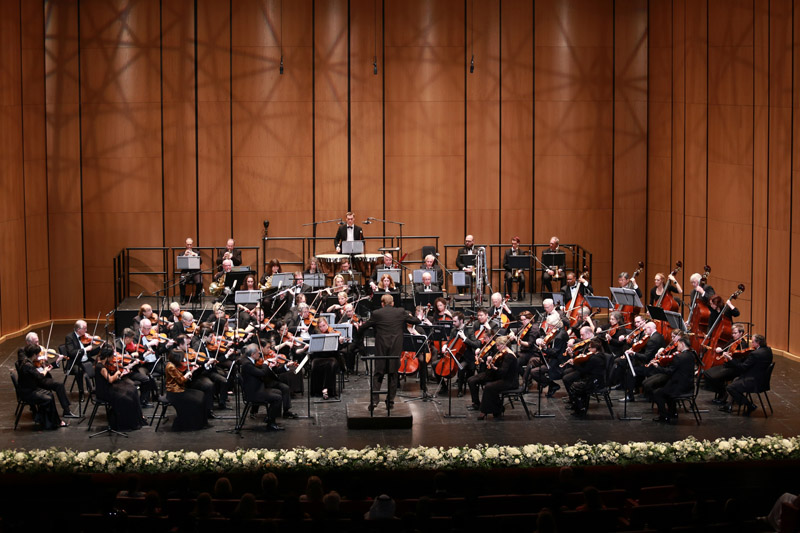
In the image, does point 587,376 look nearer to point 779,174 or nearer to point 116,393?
point 779,174

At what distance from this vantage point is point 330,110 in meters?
18.7

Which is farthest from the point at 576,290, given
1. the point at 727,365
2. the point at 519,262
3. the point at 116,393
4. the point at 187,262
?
the point at 116,393

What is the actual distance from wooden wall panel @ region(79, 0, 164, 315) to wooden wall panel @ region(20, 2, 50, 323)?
2.21 feet

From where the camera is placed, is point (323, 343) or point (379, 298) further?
point (379, 298)

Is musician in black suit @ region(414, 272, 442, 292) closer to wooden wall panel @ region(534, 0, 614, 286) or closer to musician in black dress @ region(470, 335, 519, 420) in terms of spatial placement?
wooden wall panel @ region(534, 0, 614, 286)

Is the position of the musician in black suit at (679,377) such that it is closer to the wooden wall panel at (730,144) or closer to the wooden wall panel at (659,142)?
the wooden wall panel at (730,144)

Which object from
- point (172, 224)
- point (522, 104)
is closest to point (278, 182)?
point (172, 224)

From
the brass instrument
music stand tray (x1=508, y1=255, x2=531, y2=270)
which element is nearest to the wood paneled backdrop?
music stand tray (x1=508, y1=255, x2=531, y2=270)

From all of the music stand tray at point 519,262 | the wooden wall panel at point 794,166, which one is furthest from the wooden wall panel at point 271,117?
the wooden wall panel at point 794,166

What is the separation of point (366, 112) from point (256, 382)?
26.5 ft

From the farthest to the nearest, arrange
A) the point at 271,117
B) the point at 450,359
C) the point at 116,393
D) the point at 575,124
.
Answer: the point at 575,124 → the point at 271,117 → the point at 450,359 → the point at 116,393

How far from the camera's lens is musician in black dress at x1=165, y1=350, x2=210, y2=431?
11.6 metres

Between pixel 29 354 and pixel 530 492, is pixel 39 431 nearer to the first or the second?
pixel 29 354

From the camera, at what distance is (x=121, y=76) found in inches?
720
